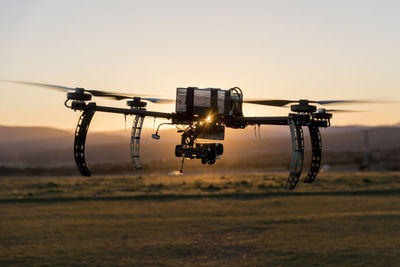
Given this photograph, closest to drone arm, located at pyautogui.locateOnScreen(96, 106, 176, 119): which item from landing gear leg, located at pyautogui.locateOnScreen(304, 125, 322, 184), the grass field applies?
landing gear leg, located at pyautogui.locateOnScreen(304, 125, 322, 184)

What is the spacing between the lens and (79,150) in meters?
14.4

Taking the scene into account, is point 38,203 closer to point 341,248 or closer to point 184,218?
point 184,218

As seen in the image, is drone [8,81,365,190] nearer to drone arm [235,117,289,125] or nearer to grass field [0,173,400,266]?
drone arm [235,117,289,125]

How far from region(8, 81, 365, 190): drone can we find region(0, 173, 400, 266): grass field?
89.0 meters

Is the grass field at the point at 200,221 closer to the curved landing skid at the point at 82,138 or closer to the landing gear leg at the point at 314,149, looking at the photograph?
the landing gear leg at the point at 314,149

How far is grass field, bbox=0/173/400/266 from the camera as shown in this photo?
10800cm

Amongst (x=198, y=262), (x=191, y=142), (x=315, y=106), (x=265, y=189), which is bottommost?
(x=198, y=262)

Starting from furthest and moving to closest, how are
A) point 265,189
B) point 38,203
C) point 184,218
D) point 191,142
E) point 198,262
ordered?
point 265,189, point 38,203, point 184,218, point 198,262, point 191,142

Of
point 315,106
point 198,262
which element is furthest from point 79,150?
point 198,262

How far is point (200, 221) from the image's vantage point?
13625 cm

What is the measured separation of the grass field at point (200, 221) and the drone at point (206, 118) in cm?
8898

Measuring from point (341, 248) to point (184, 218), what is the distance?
46720 millimetres

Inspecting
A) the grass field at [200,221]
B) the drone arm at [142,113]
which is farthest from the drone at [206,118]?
the grass field at [200,221]

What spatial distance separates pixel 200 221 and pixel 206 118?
407 feet
